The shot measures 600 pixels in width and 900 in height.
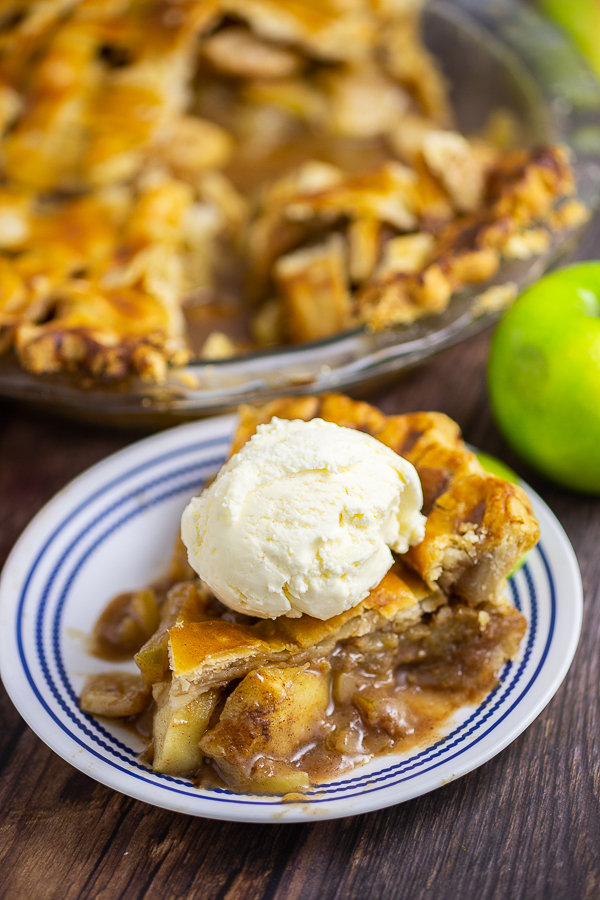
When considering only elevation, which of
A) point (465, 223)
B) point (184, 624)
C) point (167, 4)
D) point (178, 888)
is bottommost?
point (178, 888)

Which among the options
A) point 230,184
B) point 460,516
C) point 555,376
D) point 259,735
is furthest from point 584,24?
point 259,735

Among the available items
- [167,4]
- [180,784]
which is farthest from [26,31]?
[180,784]

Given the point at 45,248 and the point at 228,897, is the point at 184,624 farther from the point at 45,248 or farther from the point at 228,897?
the point at 45,248

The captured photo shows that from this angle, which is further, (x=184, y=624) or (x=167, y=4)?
(x=167, y=4)

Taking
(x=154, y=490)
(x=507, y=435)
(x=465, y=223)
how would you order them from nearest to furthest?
(x=154, y=490) < (x=507, y=435) < (x=465, y=223)

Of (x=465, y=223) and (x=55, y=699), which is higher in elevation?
(x=465, y=223)

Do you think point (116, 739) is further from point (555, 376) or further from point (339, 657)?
point (555, 376)
